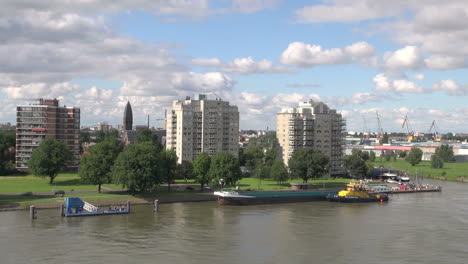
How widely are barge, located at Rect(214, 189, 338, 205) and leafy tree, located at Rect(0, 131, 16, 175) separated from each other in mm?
42644

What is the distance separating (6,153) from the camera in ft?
329

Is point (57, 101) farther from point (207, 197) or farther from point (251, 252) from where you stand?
point (251, 252)

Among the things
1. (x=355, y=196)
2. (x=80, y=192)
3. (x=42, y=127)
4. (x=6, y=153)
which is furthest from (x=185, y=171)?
(x=6, y=153)

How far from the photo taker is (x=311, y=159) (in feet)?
285

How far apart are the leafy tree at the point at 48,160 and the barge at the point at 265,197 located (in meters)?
25.7

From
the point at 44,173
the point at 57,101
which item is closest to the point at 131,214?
the point at 44,173

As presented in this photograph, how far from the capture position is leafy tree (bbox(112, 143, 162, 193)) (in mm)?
60875

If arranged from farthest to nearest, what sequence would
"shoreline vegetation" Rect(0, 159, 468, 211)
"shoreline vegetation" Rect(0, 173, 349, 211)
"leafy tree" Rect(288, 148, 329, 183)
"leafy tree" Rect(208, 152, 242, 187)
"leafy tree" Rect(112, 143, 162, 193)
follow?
"leafy tree" Rect(288, 148, 329, 183), "leafy tree" Rect(208, 152, 242, 187), "leafy tree" Rect(112, 143, 162, 193), "shoreline vegetation" Rect(0, 159, 468, 211), "shoreline vegetation" Rect(0, 173, 349, 211)

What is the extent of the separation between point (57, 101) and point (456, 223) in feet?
266

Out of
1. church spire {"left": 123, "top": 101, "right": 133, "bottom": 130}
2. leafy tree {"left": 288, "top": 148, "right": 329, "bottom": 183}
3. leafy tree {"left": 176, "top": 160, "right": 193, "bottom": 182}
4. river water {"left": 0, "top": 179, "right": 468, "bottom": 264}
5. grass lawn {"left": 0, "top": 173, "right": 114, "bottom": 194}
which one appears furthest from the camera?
church spire {"left": 123, "top": 101, "right": 133, "bottom": 130}

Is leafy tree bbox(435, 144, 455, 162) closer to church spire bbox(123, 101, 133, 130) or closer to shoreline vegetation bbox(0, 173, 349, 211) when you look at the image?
shoreline vegetation bbox(0, 173, 349, 211)

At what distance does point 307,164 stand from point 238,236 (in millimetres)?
44815

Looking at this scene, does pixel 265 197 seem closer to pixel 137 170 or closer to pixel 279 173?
pixel 279 173

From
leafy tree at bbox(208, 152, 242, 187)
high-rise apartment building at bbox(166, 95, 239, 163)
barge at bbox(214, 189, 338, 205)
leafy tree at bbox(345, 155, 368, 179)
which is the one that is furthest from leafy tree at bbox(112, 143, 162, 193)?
leafy tree at bbox(345, 155, 368, 179)
